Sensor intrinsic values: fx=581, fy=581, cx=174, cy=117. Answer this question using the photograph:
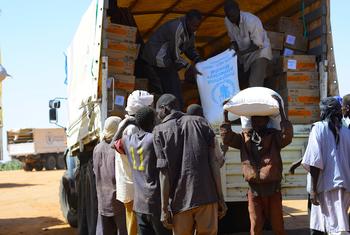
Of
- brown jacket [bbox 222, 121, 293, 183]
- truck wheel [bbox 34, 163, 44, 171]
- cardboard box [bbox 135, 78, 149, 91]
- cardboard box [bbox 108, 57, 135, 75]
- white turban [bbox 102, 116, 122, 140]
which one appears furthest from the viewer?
truck wheel [bbox 34, 163, 44, 171]

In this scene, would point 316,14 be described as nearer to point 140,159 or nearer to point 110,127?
point 110,127

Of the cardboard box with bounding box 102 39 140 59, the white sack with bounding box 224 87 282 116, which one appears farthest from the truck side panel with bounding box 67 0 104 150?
the white sack with bounding box 224 87 282 116

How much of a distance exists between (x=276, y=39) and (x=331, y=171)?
294 centimetres

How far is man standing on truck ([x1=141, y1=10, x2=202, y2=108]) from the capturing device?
7.41 m

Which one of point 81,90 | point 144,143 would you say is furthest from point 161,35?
point 144,143

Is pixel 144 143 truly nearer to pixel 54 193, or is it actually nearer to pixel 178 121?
pixel 178 121

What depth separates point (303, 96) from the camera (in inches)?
268

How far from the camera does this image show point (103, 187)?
5828 millimetres

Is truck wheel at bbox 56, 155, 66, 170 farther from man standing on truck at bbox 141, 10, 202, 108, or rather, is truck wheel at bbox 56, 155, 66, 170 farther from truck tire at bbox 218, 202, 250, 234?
man standing on truck at bbox 141, 10, 202, 108

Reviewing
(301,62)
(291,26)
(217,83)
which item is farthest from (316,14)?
(217,83)

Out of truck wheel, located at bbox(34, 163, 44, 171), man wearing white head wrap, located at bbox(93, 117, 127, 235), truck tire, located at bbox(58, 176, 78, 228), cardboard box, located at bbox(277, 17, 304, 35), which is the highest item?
cardboard box, located at bbox(277, 17, 304, 35)

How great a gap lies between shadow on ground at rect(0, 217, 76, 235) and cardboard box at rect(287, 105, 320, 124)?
452cm

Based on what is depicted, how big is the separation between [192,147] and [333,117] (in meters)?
1.37

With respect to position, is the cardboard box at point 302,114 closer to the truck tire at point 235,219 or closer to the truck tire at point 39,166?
the truck tire at point 235,219
